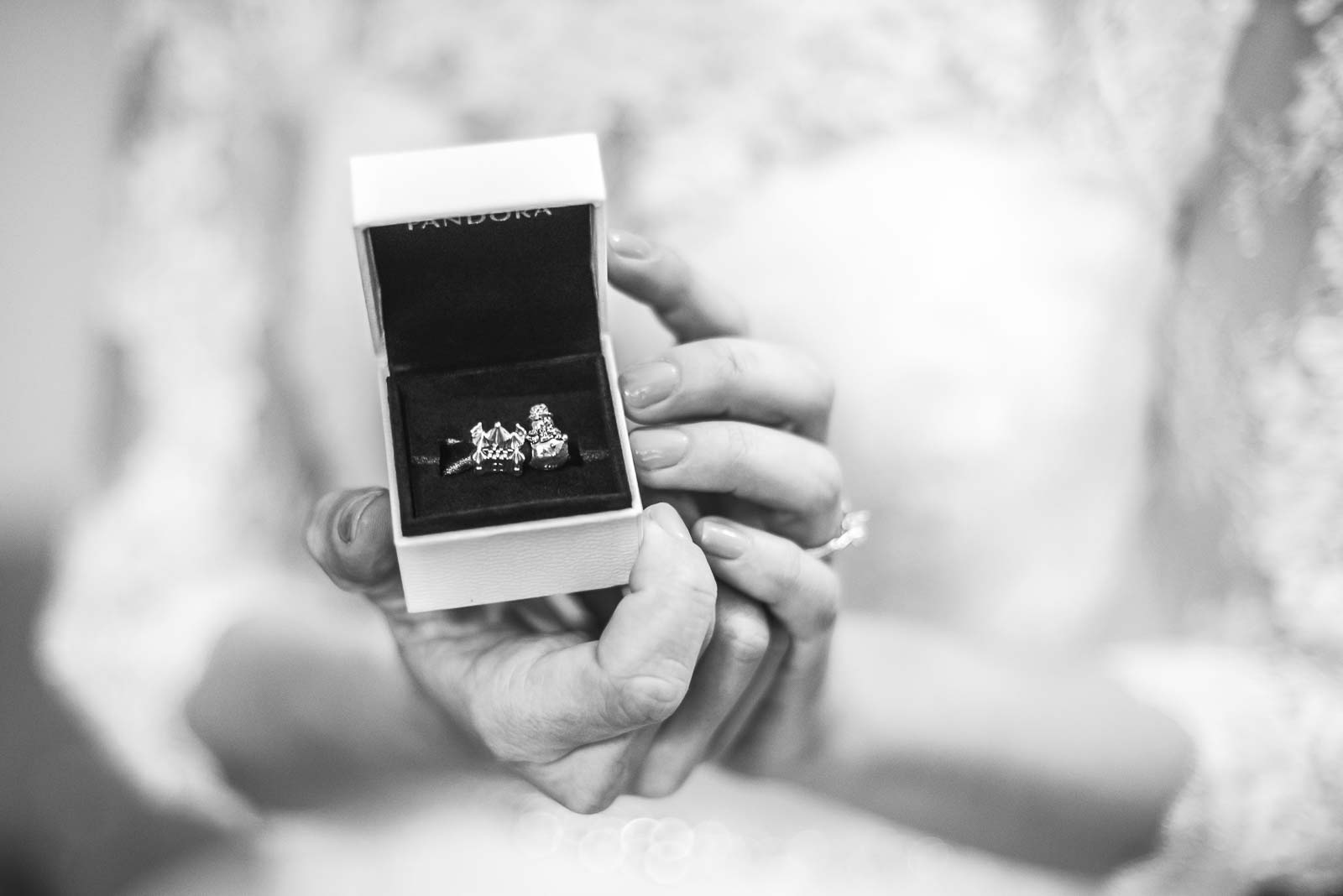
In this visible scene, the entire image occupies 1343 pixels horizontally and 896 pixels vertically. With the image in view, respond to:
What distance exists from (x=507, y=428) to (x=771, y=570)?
19 centimetres

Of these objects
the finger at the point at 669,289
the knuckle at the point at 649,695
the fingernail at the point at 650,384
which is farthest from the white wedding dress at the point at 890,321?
the knuckle at the point at 649,695

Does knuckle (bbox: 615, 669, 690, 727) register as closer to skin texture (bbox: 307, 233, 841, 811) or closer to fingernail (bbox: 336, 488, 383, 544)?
skin texture (bbox: 307, 233, 841, 811)

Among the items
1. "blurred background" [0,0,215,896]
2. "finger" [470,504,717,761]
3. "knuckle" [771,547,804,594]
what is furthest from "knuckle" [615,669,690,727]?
"blurred background" [0,0,215,896]

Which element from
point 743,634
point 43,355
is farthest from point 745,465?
point 43,355

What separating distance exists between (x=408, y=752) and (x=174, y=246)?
0.52 metres

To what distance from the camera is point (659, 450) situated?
0.54 metres

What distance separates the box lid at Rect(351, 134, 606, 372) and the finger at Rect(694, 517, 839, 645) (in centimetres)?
17

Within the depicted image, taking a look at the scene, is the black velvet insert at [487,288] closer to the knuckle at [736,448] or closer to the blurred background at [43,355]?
the knuckle at [736,448]

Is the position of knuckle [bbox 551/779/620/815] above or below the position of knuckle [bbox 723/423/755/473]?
below

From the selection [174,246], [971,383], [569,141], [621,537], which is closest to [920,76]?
[971,383]

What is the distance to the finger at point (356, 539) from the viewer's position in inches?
21.2

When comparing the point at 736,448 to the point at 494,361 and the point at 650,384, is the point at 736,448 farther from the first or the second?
the point at 494,361

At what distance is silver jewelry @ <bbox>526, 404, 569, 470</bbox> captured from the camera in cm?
55

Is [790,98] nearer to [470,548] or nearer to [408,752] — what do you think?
[470,548]
